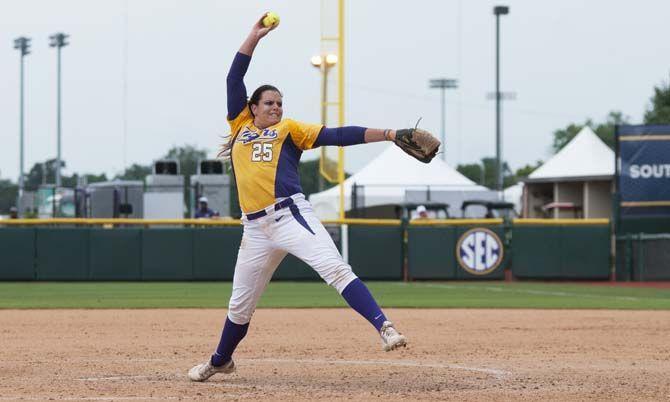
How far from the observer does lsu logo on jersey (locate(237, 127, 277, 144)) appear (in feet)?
24.0

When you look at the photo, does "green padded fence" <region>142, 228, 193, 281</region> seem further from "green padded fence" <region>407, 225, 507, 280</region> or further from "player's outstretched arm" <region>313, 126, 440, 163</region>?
"player's outstretched arm" <region>313, 126, 440, 163</region>

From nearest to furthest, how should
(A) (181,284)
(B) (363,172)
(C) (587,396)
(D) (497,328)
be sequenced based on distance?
(C) (587,396) < (D) (497,328) < (A) (181,284) < (B) (363,172)

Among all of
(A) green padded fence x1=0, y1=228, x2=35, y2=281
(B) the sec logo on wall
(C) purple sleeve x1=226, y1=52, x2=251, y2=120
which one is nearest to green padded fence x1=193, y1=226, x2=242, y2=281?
(A) green padded fence x1=0, y1=228, x2=35, y2=281

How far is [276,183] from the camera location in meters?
7.24

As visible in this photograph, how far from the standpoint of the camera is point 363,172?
37.7 metres

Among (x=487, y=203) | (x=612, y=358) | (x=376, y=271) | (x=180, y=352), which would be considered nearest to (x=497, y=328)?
(x=612, y=358)

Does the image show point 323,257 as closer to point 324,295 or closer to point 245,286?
point 245,286

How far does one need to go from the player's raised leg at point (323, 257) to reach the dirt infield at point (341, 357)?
53 cm

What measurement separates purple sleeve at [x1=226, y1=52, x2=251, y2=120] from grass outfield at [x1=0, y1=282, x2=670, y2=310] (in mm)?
8995

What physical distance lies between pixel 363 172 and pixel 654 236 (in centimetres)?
1525

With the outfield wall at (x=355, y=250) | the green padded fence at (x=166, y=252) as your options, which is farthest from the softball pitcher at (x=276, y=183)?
the green padded fence at (x=166, y=252)

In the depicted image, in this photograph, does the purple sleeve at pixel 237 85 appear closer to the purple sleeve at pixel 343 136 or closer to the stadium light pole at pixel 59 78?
the purple sleeve at pixel 343 136

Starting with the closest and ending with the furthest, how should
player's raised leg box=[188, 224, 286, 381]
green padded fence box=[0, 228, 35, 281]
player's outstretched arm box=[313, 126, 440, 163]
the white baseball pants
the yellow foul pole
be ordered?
player's outstretched arm box=[313, 126, 440, 163] < the white baseball pants < player's raised leg box=[188, 224, 286, 381] < green padded fence box=[0, 228, 35, 281] < the yellow foul pole

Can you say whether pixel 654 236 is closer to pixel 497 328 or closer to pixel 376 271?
pixel 376 271
